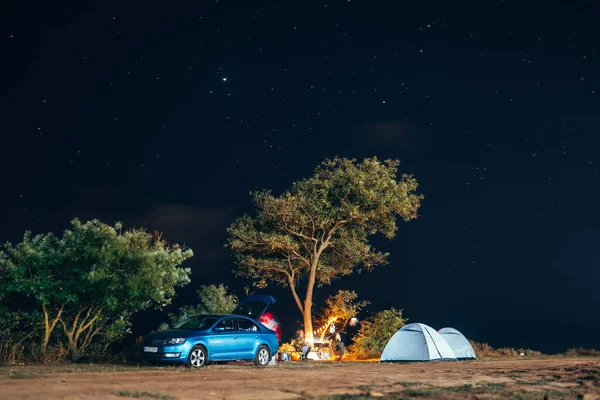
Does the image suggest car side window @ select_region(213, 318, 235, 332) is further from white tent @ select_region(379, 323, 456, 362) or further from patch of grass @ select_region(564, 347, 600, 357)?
patch of grass @ select_region(564, 347, 600, 357)

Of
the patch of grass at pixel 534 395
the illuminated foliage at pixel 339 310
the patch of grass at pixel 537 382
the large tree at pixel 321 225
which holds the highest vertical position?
the large tree at pixel 321 225

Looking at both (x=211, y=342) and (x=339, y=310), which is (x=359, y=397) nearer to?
(x=211, y=342)

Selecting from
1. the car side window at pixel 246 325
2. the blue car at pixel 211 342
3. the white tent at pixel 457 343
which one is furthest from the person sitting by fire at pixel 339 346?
the car side window at pixel 246 325

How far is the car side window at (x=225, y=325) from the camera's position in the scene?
19.4m

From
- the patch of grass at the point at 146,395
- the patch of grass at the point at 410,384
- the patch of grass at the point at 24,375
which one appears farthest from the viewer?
the patch of grass at the point at 24,375

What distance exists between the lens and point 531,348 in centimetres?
3366

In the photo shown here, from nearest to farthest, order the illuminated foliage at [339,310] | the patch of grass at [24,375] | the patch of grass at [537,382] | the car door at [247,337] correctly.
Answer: the patch of grass at [24,375] < the patch of grass at [537,382] < the car door at [247,337] < the illuminated foliage at [339,310]

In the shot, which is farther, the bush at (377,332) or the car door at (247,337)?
the bush at (377,332)

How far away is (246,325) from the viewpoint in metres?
20.5

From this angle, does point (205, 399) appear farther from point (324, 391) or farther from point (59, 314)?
point (59, 314)

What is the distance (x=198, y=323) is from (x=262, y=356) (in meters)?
2.30

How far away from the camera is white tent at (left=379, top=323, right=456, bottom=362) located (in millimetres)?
25047

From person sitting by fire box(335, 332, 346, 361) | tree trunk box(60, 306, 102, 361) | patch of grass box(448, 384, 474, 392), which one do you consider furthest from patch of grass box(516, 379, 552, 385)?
person sitting by fire box(335, 332, 346, 361)

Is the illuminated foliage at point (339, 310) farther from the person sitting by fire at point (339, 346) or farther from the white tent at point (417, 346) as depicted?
the white tent at point (417, 346)
